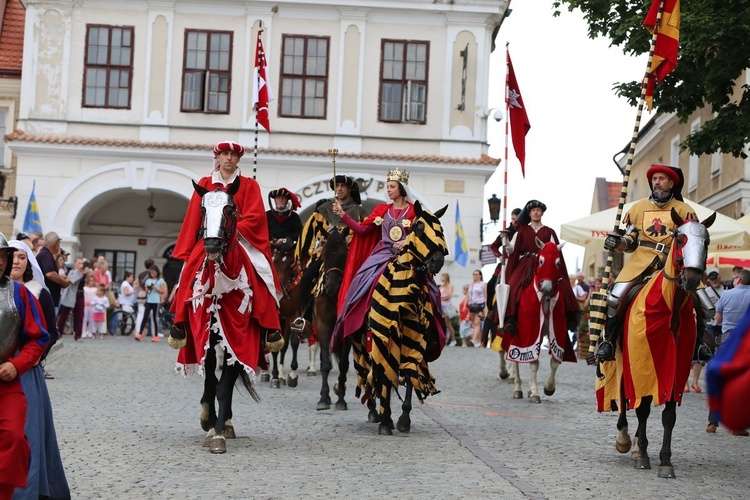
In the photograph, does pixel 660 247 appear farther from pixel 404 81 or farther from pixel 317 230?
pixel 404 81

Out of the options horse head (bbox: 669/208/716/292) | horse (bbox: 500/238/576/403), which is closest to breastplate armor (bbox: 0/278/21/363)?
horse head (bbox: 669/208/716/292)

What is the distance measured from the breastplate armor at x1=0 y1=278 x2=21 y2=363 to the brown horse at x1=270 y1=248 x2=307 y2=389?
28.4 ft

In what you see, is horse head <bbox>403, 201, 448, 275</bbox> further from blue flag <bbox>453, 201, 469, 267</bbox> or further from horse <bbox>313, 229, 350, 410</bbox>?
blue flag <bbox>453, 201, 469, 267</bbox>

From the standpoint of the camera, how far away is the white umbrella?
18.8m

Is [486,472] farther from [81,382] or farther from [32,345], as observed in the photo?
[81,382]

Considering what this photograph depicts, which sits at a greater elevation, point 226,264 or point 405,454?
point 226,264

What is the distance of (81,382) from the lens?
15344 mm

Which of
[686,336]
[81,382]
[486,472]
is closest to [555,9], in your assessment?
[81,382]

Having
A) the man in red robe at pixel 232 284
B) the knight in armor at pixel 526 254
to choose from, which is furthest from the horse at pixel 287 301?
the man in red robe at pixel 232 284

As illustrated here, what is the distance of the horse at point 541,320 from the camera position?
1494cm

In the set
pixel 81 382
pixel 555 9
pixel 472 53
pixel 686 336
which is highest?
pixel 472 53

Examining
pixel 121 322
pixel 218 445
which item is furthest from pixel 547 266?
pixel 121 322

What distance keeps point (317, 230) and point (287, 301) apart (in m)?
2.29

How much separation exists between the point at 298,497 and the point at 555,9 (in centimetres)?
1365
